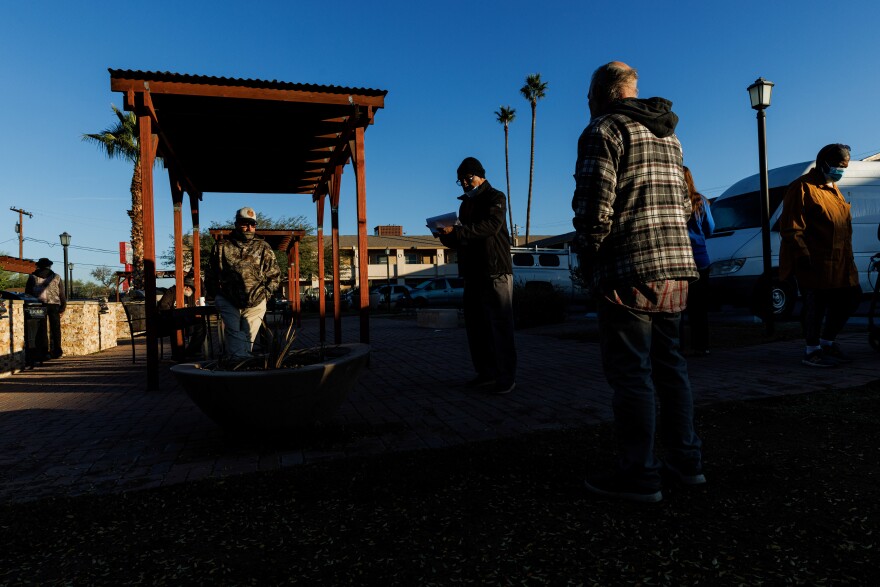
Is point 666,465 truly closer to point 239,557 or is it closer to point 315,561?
point 315,561

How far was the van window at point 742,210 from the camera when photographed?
9438mm

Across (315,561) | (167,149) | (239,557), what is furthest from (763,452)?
(167,149)

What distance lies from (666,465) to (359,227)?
16.1 ft

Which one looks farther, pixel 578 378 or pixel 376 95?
pixel 376 95

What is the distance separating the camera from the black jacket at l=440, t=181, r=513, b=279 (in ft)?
14.6

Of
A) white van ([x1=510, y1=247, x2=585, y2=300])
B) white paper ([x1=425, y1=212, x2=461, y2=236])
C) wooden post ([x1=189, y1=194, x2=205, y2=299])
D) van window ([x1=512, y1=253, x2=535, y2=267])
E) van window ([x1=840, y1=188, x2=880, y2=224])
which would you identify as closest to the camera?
white paper ([x1=425, y1=212, x2=461, y2=236])

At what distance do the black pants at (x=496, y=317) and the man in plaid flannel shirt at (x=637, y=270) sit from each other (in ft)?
7.03

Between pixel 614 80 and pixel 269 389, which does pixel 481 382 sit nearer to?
pixel 269 389

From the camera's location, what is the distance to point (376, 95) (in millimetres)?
6121

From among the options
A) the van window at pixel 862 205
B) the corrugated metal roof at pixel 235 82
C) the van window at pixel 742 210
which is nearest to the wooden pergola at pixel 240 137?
the corrugated metal roof at pixel 235 82

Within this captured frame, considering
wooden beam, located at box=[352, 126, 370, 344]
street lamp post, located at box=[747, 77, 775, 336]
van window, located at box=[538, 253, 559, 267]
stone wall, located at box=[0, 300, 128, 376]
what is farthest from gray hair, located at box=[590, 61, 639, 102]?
van window, located at box=[538, 253, 559, 267]

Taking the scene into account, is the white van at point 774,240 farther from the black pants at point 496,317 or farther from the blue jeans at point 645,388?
the blue jeans at point 645,388

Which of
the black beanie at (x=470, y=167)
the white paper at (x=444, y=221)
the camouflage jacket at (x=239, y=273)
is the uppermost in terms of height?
the black beanie at (x=470, y=167)

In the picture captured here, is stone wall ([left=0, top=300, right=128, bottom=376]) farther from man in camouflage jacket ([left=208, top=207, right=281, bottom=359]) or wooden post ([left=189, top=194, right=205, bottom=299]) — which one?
man in camouflage jacket ([left=208, top=207, right=281, bottom=359])
